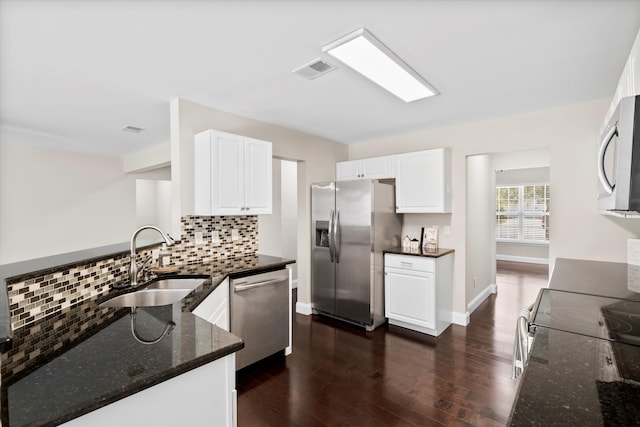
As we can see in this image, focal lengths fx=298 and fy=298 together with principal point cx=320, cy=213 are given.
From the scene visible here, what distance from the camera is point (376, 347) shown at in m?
3.14

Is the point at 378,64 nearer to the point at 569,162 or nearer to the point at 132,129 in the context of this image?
the point at 569,162

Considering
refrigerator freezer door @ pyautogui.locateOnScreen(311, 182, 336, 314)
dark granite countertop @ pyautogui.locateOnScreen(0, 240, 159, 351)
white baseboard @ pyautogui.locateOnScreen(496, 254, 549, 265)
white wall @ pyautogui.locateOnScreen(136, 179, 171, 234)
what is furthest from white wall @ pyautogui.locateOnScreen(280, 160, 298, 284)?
white baseboard @ pyautogui.locateOnScreen(496, 254, 549, 265)

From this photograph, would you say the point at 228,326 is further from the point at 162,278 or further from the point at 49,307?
the point at 49,307

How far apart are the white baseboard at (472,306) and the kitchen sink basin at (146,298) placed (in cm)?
322

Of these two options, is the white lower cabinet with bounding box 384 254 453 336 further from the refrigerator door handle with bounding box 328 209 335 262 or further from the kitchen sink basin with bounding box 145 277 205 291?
the kitchen sink basin with bounding box 145 277 205 291

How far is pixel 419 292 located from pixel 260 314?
187cm

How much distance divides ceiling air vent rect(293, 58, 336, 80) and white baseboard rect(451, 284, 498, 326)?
3255mm

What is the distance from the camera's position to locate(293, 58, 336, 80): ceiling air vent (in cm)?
213

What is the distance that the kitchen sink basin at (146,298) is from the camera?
1869 mm

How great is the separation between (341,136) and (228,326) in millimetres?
2971

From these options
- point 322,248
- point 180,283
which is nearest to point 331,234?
point 322,248

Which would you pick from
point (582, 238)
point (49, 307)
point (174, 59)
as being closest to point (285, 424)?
point (49, 307)

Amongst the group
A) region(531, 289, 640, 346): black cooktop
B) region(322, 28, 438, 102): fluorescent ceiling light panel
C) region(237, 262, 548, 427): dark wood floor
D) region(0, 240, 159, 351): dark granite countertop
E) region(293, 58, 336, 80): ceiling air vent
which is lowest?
region(237, 262, 548, 427): dark wood floor

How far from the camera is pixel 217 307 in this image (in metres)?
2.19
